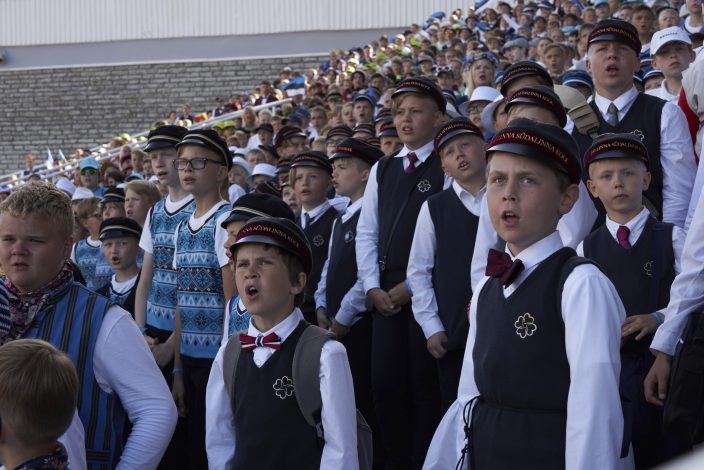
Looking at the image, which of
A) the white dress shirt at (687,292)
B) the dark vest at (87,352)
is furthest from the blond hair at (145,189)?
the white dress shirt at (687,292)

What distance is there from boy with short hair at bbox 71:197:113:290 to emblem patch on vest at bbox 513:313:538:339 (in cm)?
446

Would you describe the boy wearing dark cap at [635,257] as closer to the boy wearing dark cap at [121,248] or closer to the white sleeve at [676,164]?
the white sleeve at [676,164]

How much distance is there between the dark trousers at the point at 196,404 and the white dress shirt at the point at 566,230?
1.44 m

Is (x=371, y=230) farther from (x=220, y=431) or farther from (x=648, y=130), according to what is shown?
(x=220, y=431)

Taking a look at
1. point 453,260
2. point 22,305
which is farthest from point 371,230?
point 22,305

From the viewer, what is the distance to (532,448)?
266cm

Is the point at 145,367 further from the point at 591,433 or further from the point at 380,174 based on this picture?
the point at 380,174

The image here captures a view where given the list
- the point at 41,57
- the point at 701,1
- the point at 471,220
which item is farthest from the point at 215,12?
the point at 471,220

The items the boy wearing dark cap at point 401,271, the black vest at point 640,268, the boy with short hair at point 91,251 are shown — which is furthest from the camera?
the boy with short hair at point 91,251

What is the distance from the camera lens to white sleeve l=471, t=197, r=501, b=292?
13.9 feet

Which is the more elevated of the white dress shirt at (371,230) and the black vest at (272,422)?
the white dress shirt at (371,230)

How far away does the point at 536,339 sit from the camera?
2.66 meters

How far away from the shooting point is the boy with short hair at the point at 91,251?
6.68m

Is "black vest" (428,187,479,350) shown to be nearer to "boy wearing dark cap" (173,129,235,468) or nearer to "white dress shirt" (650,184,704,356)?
"boy wearing dark cap" (173,129,235,468)
